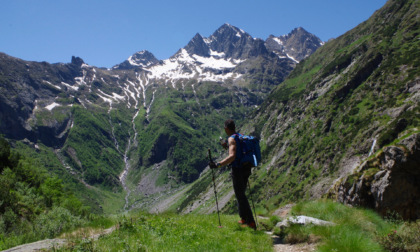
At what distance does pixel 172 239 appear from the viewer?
7559 mm

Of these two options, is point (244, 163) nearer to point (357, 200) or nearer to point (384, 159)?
point (357, 200)

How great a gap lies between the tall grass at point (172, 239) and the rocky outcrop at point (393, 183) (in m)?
7.35

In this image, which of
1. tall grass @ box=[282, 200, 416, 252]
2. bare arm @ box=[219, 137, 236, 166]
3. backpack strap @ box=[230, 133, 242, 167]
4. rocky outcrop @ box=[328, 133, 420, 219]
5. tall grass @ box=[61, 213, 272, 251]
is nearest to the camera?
tall grass @ box=[61, 213, 272, 251]

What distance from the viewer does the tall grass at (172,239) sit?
6.50 meters

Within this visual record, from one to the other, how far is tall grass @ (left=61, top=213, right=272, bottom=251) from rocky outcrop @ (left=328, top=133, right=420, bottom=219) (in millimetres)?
7346

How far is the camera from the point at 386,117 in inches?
5507

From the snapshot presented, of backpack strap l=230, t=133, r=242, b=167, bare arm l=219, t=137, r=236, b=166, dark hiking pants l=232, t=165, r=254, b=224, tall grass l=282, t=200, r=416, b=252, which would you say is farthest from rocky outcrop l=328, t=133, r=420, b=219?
bare arm l=219, t=137, r=236, b=166

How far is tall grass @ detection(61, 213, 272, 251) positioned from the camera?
6.50m

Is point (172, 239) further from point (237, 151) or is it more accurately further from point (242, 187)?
point (237, 151)

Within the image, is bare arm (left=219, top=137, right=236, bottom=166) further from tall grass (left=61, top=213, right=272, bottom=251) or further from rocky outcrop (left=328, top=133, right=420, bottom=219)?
rocky outcrop (left=328, top=133, right=420, bottom=219)

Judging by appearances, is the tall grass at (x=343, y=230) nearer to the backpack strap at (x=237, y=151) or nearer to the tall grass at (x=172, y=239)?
the tall grass at (x=172, y=239)

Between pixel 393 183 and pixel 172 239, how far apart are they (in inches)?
436

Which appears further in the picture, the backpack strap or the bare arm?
the backpack strap

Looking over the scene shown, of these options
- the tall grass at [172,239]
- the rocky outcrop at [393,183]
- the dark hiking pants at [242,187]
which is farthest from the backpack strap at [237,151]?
the rocky outcrop at [393,183]
